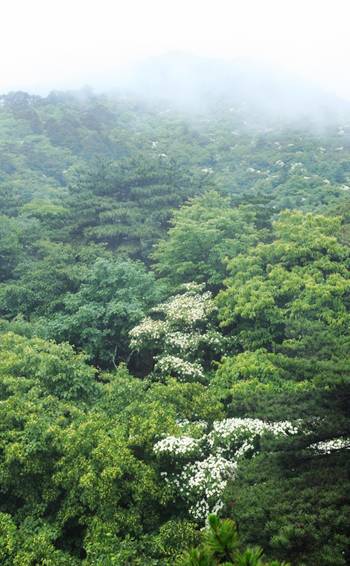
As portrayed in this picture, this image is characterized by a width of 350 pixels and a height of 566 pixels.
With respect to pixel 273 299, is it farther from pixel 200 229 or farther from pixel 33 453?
pixel 33 453

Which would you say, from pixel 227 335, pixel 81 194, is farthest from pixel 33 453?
pixel 81 194

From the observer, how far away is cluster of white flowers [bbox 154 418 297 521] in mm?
9773

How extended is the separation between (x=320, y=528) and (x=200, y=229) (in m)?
16.9

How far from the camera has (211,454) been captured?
35.2 feet

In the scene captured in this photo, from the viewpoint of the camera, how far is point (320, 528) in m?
6.64

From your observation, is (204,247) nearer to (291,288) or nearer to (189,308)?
(189,308)

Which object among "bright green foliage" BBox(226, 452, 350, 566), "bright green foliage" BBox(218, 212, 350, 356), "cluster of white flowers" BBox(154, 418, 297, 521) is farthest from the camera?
"bright green foliage" BBox(218, 212, 350, 356)

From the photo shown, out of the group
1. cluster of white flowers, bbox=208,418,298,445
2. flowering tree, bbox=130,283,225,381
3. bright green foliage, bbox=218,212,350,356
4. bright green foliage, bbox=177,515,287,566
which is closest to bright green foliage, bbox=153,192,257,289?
bright green foliage, bbox=218,212,350,356

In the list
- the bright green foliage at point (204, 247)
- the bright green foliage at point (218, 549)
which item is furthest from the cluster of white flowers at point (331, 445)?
the bright green foliage at point (204, 247)

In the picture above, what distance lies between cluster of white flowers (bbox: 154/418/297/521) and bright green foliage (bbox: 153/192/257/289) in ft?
33.0

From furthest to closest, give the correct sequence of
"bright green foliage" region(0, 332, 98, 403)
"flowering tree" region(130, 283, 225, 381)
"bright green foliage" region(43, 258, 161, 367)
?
"bright green foliage" region(43, 258, 161, 367), "flowering tree" region(130, 283, 225, 381), "bright green foliage" region(0, 332, 98, 403)

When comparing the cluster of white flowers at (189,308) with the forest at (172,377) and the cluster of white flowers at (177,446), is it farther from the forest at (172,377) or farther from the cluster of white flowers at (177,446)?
the cluster of white flowers at (177,446)

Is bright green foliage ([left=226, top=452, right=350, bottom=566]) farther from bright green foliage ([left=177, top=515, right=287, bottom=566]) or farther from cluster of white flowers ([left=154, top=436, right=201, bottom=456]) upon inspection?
bright green foliage ([left=177, top=515, right=287, bottom=566])

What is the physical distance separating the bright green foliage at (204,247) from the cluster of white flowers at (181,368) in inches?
238
